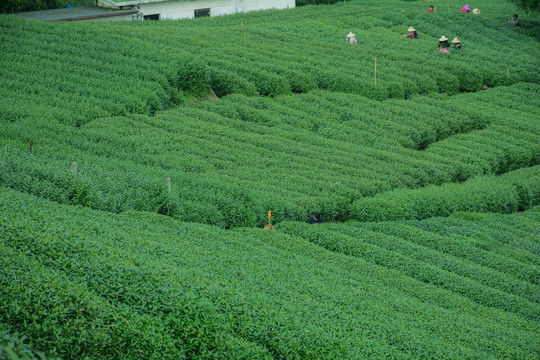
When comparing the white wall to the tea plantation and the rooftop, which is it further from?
the tea plantation

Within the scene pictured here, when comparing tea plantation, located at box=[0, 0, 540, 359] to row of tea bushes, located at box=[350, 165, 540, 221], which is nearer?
tea plantation, located at box=[0, 0, 540, 359]

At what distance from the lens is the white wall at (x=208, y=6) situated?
41.3m

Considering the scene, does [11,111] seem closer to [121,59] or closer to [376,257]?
[121,59]

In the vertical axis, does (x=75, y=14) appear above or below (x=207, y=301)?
above

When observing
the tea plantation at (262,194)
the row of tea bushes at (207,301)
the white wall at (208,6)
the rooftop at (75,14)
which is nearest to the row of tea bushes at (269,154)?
the tea plantation at (262,194)

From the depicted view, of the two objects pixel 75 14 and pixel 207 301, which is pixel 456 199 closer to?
pixel 207 301

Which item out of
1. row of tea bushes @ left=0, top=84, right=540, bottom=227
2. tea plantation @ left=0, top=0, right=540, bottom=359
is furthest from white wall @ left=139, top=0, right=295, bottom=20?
row of tea bushes @ left=0, top=84, right=540, bottom=227

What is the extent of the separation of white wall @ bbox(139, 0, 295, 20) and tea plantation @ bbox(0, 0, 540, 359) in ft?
14.4

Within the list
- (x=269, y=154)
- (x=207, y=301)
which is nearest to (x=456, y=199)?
(x=269, y=154)

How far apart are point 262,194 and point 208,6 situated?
30153 mm

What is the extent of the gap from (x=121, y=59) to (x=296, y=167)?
10.7m

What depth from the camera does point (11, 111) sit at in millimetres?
19547

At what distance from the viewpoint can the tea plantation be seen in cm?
943

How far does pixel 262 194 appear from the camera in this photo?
17812 mm
